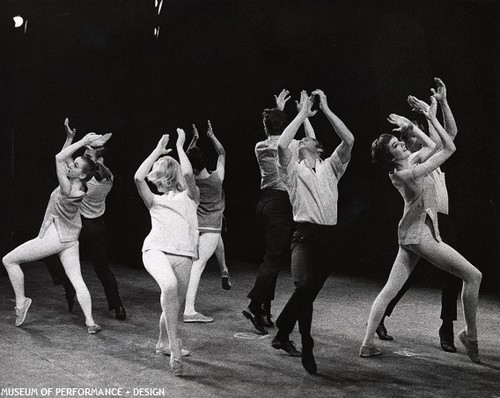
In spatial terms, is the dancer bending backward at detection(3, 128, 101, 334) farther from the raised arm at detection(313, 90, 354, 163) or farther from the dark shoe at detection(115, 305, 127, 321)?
the raised arm at detection(313, 90, 354, 163)

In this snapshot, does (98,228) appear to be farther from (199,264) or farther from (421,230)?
(421,230)

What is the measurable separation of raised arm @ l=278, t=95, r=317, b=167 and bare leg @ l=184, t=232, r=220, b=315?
1.80 meters

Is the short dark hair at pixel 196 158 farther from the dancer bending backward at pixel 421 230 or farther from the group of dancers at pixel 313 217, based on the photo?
the dancer bending backward at pixel 421 230

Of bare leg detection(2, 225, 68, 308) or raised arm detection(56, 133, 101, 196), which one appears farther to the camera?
bare leg detection(2, 225, 68, 308)

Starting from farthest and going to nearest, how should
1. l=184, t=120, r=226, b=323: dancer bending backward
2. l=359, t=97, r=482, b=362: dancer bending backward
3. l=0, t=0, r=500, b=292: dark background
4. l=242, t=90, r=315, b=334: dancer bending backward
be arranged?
l=0, t=0, r=500, b=292: dark background, l=184, t=120, r=226, b=323: dancer bending backward, l=242, t=90, r=315, b=334: dancer bending backward, l=359, t=97, r=482, b=362: dancer bending backward

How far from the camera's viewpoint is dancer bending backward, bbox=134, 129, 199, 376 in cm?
416

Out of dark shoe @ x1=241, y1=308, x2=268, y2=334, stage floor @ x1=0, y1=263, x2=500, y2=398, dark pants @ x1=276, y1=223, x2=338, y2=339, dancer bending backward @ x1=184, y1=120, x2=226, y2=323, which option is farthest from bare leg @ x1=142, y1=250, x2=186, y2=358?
dancer bending backward @ x1=184, y1=120, x2=226, y2=323

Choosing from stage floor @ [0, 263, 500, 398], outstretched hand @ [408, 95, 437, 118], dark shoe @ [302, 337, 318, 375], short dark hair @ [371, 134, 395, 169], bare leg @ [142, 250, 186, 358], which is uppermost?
outstretched hand @ [408, 95, 437, 118]

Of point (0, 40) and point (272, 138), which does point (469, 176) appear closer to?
point (272, 138)

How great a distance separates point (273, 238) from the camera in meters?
5.33

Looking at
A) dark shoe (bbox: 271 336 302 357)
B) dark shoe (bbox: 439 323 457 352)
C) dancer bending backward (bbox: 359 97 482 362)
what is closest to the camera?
dancer bending backward (bbox: 359 97 482 362)

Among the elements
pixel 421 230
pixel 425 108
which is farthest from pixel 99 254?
pixel 425 108

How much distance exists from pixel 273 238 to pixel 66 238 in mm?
1546

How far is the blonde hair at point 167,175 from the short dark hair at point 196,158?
1.12 metres
